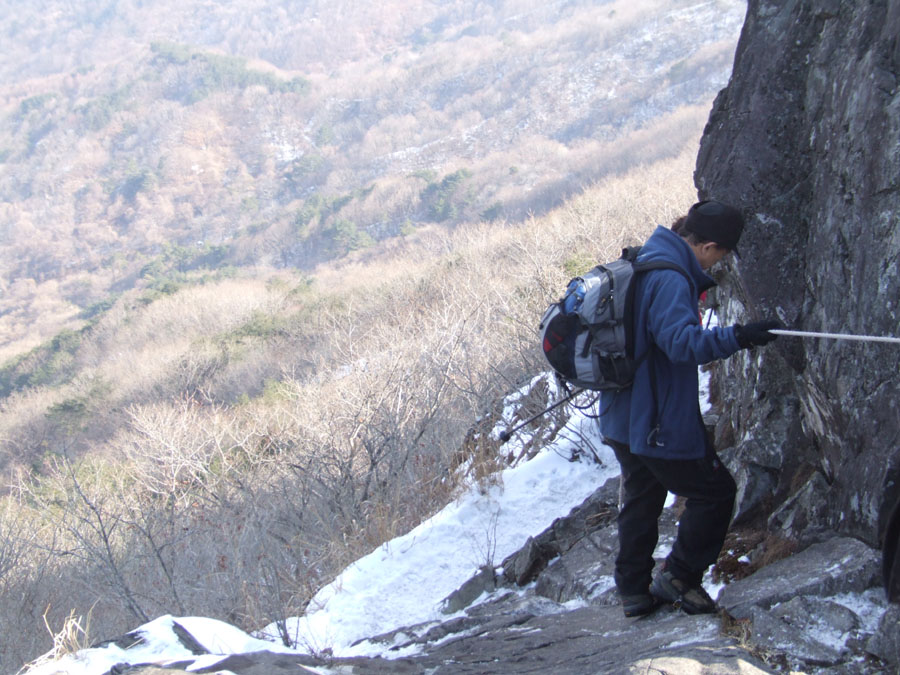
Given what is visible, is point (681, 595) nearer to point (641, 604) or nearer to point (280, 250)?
point (641, 604)

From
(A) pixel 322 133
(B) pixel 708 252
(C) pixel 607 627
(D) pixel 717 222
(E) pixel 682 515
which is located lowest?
(C) pixel 607 627

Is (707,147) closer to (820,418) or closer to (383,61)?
(820,418)

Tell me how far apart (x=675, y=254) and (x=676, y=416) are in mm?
561

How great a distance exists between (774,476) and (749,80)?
1.86 meters

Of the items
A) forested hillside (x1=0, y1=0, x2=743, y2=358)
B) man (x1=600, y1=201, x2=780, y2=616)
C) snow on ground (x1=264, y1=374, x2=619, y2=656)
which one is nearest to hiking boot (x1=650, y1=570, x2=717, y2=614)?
man (x1=600, y1=201, x2=780, y2=616)

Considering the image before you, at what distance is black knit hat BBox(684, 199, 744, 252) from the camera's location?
270cm

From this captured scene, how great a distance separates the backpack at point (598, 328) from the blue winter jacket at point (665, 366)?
34 mm

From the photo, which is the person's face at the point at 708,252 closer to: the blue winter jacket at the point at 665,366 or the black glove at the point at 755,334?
the blue winter jacket at the point at 665,366

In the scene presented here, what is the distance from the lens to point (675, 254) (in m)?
2.69

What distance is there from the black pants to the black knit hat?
753mm

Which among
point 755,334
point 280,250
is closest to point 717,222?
point 755,334

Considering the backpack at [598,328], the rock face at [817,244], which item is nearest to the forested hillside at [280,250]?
the rock face at [817,244]

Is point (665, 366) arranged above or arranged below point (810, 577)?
above

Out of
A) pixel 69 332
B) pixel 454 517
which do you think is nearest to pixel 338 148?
pixel 69 332
